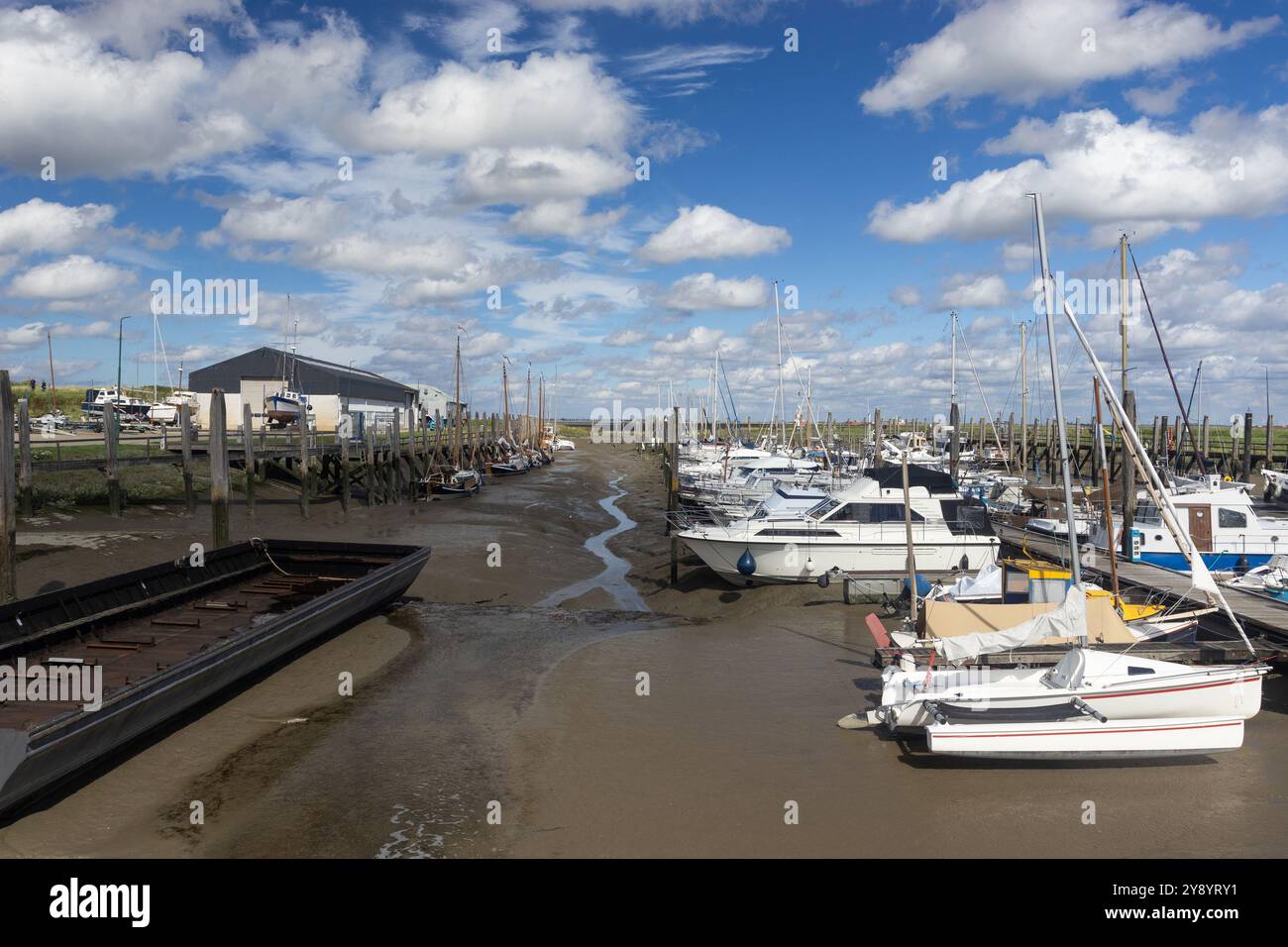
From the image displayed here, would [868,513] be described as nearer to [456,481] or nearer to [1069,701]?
[1069,701]

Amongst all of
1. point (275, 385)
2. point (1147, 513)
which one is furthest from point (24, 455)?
point (275, 385)

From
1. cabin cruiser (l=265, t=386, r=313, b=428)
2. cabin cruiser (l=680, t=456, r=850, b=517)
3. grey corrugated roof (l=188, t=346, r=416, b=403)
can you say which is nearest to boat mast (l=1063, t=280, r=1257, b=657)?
cabin cruiser (l=680, t=456, r=850, b=517)

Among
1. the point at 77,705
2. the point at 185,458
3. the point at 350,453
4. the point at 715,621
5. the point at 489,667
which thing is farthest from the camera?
the point at 350,453

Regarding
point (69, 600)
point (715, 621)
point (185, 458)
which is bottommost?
point (715, 621)

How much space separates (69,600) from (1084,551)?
18.6m

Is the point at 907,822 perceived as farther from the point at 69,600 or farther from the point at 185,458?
the point at 185,458

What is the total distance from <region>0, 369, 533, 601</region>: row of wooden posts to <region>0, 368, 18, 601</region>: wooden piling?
0.01 metres

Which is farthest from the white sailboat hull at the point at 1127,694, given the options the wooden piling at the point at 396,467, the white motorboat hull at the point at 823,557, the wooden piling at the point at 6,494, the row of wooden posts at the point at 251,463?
the wooden piling at the point at 396,467

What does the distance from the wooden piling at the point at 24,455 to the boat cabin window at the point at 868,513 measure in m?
17.8

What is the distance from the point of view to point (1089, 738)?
916cm

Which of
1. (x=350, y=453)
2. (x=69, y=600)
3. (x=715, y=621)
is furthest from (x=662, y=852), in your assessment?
(x=350, y=453)

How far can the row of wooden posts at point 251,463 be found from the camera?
1212 cm

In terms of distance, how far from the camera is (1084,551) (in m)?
19.2
